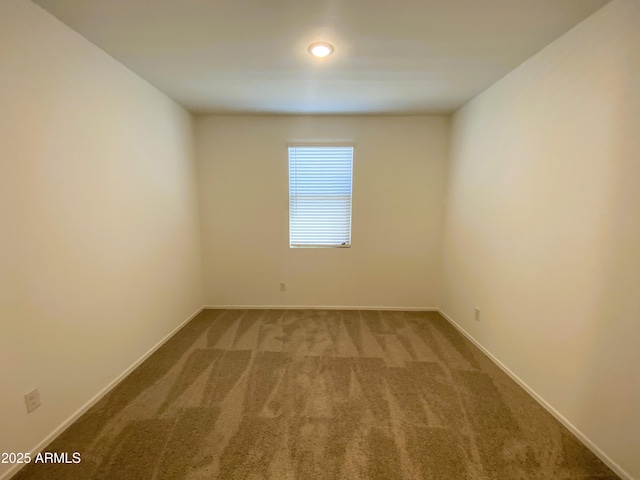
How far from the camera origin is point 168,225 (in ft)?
9.18

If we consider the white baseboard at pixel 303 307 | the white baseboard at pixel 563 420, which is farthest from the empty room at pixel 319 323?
the white baseboard at pixel 303 307

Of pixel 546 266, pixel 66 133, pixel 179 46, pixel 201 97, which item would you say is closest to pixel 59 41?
pixel 66 133

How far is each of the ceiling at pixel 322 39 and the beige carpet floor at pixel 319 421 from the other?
2.50 metres

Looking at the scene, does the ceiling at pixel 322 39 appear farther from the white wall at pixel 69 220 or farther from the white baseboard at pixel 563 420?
the white baseboard at pixel 563 420

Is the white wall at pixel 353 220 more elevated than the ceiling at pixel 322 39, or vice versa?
the ceiling at pixel 322 39

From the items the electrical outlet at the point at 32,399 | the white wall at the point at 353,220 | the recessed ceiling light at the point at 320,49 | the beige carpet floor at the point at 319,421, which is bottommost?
the beige carpet floor at the point at 319,421

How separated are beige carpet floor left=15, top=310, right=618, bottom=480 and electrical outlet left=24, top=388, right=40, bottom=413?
0.28 metres

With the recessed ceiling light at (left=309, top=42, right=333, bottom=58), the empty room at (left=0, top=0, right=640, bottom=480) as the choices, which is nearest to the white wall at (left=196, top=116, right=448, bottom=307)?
the empty room at (left=0, top=0, right=640, bottom=480)

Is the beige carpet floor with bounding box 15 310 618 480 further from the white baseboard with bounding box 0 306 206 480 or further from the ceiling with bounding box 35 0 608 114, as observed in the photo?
the ceiling with bounding box 35 0 608 114

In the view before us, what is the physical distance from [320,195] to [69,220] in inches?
98.7

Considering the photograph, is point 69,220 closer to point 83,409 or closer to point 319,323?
point 83,409

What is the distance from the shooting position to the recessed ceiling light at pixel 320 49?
1.82 m

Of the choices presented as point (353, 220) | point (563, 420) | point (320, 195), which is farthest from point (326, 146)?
point (563, 420)

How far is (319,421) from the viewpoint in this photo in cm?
171
